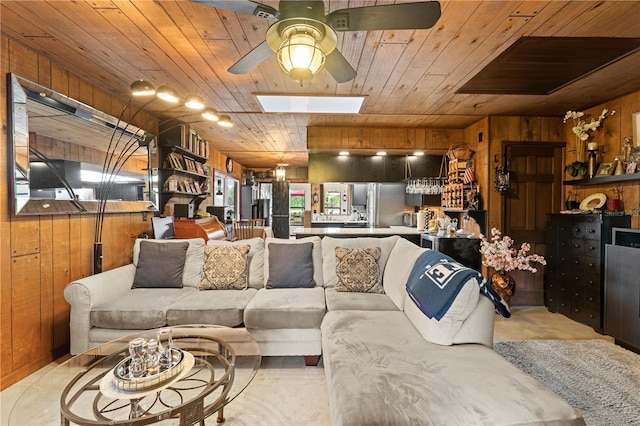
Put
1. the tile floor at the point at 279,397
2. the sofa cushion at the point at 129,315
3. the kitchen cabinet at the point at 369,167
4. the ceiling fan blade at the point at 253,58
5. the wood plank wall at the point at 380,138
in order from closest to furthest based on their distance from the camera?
the ceiling fan blade at the point at 253,58, the tile floor at the point at 279,397, the sofa cushion at the point at 129,315, the wood plank wall at the point at 380,138, the kitchen cabinet at the point at 369,167

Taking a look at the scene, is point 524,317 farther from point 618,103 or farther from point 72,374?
point 72,374

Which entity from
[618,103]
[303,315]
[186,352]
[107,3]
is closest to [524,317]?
[618,103]

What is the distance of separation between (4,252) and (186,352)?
1648mm

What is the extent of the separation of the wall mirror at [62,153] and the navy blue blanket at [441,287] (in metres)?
2.91

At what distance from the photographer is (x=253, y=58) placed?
1.80 m

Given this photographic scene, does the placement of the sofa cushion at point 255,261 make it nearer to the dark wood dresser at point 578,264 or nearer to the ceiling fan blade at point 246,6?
the ceiling fan blade at point 246,6

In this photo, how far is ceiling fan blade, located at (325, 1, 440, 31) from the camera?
1367mm

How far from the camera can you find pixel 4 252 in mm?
2127

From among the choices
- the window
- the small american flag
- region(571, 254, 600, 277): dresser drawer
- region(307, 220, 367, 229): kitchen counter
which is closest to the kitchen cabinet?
the small american flag

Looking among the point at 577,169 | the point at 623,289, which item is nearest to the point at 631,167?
the point at 577,169

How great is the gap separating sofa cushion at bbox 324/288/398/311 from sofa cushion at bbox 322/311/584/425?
59 cm

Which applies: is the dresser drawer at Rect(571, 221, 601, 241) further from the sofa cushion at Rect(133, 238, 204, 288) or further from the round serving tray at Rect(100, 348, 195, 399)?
the sofa cushion at Rect(133, 238, 204, 288)

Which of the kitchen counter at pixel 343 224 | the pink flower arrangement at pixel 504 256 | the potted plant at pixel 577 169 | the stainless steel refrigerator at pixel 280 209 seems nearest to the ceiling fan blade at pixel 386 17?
the pink flower arrangement at pixel 504 256

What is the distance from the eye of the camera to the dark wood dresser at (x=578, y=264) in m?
3.07
